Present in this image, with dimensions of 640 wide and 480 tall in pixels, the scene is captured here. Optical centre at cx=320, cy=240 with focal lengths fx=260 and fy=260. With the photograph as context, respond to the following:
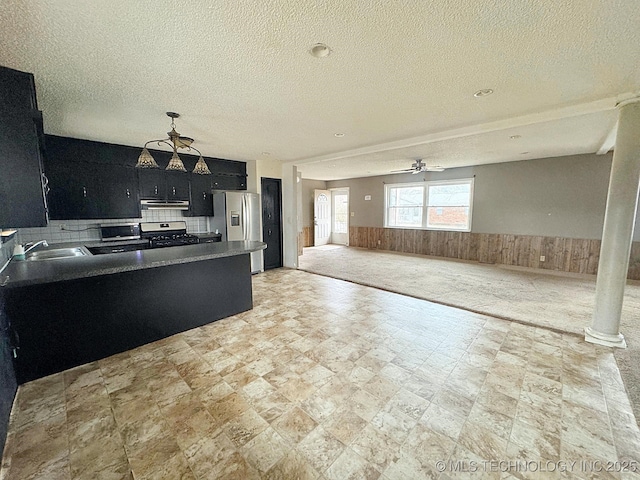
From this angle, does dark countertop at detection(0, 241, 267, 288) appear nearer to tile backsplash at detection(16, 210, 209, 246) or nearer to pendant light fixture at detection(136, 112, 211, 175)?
pendant light fixture at detection(136, 112, 211, 175)

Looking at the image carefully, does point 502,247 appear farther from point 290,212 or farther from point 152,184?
point 152,184

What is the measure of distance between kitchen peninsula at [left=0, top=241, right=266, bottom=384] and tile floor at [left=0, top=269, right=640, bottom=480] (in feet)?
0.57

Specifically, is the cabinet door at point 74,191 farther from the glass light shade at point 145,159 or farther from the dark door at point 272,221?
the dark door at point 272,221

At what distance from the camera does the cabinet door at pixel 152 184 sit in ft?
15.3

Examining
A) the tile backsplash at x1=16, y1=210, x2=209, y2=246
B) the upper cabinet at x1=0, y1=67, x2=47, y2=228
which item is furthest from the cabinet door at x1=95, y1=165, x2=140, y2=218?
the upper cabinet at x1=0, y1=67, x2=47, y2=228

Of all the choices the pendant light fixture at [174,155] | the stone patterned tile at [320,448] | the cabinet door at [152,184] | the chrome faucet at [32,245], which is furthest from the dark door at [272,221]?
the stone patterned tile at [320,448]

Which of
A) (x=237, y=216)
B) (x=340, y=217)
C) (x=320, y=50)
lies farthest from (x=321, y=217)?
(x=320, y=50)

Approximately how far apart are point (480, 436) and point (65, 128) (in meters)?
5.55

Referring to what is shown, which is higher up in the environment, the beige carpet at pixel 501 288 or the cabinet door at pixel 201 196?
the cabinet door at pixel 201 196

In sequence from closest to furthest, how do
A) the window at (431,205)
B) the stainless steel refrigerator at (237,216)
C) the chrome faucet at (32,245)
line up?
1. the chrome faucet at (32,245)
2. the stainless steel refrigerator at (237,216)
3. the window at (431,205)

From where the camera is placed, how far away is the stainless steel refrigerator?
17.2 ft

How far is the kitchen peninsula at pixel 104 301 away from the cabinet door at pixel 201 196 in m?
2.28

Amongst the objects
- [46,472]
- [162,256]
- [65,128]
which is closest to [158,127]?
[65,128]

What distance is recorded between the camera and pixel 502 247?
21.4 ft
